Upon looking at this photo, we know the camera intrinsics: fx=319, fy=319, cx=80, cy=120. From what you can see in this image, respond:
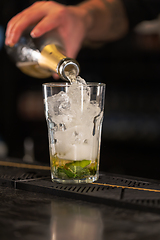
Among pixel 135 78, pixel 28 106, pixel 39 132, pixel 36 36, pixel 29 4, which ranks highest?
pixel 29 4

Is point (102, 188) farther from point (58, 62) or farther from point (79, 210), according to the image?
point (58, 62)

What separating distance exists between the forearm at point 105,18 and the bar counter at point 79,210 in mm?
976

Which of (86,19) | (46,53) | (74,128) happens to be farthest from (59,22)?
(74,128)

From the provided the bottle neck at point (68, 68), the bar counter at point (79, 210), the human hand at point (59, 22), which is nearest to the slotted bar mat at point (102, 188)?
the bar counter at point (79, 210)

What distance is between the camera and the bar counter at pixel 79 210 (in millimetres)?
588

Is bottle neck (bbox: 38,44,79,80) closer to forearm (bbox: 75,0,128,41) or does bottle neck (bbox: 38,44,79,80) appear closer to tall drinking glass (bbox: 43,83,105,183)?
tall drinking glass (bbox: 43,83,105,183)

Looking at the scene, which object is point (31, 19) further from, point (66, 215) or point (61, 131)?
point (66, 215)

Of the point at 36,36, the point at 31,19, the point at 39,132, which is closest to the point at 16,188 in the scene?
the point at 36,36

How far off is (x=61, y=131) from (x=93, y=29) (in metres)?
0.95

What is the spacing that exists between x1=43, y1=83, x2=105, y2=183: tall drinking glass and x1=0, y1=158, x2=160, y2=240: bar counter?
4 cm

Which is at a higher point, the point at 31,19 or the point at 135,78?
the point at 31,19

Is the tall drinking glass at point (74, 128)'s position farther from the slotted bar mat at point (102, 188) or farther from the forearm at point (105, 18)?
the forearm at point (105, 18)

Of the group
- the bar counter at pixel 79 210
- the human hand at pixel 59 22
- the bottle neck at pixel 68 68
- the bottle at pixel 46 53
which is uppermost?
the human hand at pixel 59 22

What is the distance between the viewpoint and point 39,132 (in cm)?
203
